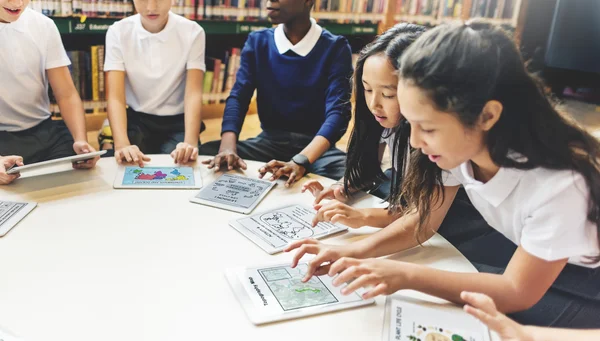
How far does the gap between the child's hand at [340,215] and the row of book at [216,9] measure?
2246mm

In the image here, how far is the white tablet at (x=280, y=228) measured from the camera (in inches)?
39.3

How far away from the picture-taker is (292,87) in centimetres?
196

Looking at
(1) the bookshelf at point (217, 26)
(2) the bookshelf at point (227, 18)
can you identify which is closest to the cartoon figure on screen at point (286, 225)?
(2) the bookshelf at point (227, 18)

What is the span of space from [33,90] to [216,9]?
1.60 m

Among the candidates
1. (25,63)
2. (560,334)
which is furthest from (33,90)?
(560,334)

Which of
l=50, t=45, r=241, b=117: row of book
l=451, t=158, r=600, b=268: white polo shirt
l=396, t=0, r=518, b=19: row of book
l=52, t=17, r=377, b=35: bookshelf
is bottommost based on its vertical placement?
l=50, t=45, r=241, b=117: row of book

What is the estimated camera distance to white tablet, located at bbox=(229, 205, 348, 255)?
100 centimetres

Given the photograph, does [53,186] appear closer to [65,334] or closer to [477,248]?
[65,334]

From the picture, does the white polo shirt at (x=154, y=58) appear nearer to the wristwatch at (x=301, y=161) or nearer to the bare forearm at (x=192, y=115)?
the bare forearm at (x=192, y=115)

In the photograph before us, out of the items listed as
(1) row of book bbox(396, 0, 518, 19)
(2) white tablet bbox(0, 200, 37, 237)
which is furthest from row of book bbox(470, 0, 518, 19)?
(2) white tablet bbox(0, 200, 37, 237)

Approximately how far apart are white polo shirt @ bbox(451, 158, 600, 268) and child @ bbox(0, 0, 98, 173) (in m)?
1.32

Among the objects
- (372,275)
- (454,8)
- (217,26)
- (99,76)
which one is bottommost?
(99,76)

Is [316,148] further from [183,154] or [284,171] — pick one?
[183,154]

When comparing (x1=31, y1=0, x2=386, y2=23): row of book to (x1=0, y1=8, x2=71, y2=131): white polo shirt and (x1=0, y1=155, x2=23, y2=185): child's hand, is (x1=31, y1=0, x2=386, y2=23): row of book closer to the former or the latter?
(x1=0, y1=8, x2=71, y2=131): white polo shirt
